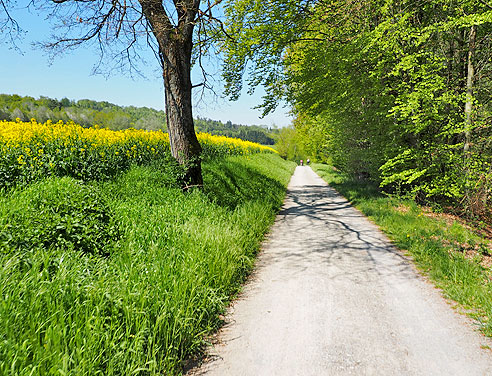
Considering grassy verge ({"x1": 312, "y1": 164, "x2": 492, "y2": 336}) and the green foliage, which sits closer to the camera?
the green foliage

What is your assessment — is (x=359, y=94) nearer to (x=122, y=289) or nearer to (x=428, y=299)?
(x=428, y=299)

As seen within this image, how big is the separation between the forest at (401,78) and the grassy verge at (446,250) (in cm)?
98

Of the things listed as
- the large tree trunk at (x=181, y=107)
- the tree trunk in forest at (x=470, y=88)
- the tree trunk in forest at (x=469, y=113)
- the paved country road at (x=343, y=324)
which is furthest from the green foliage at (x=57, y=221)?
the tree trunk in forest at (x=470, y=88)

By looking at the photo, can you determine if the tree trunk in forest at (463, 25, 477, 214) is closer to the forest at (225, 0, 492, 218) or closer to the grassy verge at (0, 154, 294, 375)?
the forest at (225, 0, 492, 218)

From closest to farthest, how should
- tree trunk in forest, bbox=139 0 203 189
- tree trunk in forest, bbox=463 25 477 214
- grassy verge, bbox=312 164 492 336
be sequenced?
grassy verge, bbox=312 164 492 336
tree trunk in forest, bbox=139 0 203 189
tree trunk in forest, bbox=463 25 477 214

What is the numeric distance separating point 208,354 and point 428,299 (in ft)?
9.25

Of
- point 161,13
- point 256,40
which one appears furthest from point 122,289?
point 256,40

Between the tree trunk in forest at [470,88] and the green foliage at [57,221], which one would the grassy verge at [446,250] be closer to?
the tree trunk in forest at [470,88]

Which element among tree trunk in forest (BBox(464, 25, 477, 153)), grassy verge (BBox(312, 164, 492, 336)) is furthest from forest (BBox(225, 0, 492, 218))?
grassy verge (BBox(312, 164, 492, 336))

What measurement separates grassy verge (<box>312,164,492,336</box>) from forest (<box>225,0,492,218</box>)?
0.98m

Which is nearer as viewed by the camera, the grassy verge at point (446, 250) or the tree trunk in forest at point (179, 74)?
the grassy verge at point (446, 250)

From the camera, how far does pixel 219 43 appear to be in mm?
8195

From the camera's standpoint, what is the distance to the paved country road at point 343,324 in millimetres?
2215

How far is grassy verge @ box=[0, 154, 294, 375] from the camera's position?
5.82ft
